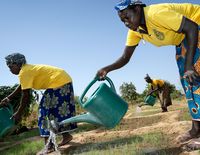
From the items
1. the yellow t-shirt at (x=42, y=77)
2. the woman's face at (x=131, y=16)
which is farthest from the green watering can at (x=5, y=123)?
the woman's face at (x=131, y=16)

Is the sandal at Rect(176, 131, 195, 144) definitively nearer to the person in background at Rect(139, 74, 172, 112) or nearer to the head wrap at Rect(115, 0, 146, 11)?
the head wrap at Rect(115, 0, 146, 11)

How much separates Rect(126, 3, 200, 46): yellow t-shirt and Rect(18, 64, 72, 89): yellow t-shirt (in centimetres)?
185

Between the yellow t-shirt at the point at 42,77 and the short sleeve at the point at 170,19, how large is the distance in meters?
2.23

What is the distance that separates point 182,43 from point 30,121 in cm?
1101

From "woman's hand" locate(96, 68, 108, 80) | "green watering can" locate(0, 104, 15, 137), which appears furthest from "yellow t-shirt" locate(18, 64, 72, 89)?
"woman's hand" locate(96, 68, 108, 80)

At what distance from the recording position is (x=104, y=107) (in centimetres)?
348

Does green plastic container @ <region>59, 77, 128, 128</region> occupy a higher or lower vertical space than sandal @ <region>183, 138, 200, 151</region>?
higher

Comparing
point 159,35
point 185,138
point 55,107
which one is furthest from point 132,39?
point 55,107

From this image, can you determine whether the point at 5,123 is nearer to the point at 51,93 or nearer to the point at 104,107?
A: the point at 51,93

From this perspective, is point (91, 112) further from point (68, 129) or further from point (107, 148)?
point (68, 129)

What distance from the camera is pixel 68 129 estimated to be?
17.1 ft

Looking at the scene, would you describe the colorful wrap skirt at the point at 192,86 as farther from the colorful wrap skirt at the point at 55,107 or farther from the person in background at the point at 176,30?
the colorful wrap skirt at the point at 55,107

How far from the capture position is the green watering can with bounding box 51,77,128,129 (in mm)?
Answer: 3457

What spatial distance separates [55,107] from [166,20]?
107 inches
